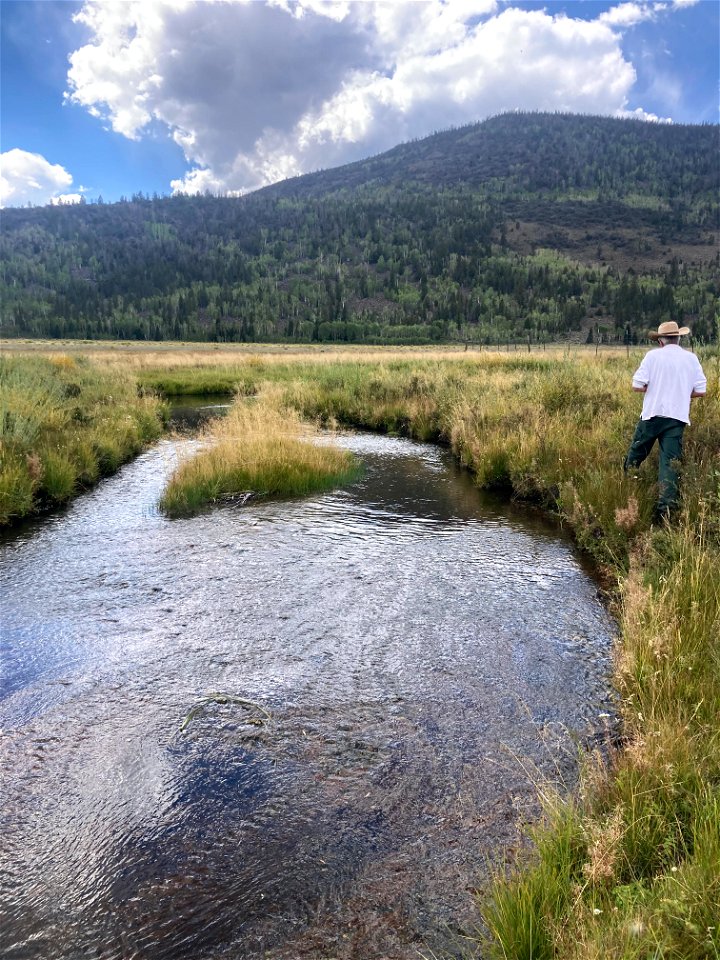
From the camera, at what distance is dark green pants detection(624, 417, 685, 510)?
7.35 meters

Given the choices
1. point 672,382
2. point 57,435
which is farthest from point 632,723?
point 57,435

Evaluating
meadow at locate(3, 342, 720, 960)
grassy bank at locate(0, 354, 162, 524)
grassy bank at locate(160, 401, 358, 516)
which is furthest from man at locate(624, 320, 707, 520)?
grassy bank at locate(0, 354, 162, 524)

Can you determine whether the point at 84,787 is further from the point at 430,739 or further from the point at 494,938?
the point at 494,938

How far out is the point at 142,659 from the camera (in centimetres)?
535

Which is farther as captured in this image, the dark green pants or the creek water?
the dark green pants

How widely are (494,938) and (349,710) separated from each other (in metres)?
2.13

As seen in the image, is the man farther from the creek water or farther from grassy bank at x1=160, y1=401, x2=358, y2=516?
grassy bank at x1=160, y1=401, x2=358, y2=516

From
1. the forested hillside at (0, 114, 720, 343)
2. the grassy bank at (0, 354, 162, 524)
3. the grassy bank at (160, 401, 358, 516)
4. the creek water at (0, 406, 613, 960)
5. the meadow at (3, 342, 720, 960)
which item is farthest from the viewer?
the forested hillside at (0, 114, 720, 343)

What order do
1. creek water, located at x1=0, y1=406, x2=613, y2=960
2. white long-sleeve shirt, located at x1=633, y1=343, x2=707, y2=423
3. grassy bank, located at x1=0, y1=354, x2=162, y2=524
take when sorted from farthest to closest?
1. grassy bank, located at x1=0, y1=354, x2=162, y2=524
2. white long-sleeve shirt, located at x1=633, y1=343, x2=707, y2=423
3. creek water, located at x1=0, y1=406, x2=613, y2=960

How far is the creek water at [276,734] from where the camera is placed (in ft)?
9.64

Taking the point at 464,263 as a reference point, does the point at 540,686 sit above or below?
below

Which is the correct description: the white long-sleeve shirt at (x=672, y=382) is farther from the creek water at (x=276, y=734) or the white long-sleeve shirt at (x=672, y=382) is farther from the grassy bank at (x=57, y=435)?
the grassy bank at (x=57, y=435)

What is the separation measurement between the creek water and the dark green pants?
1438mm

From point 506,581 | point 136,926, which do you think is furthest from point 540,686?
point 136,926
